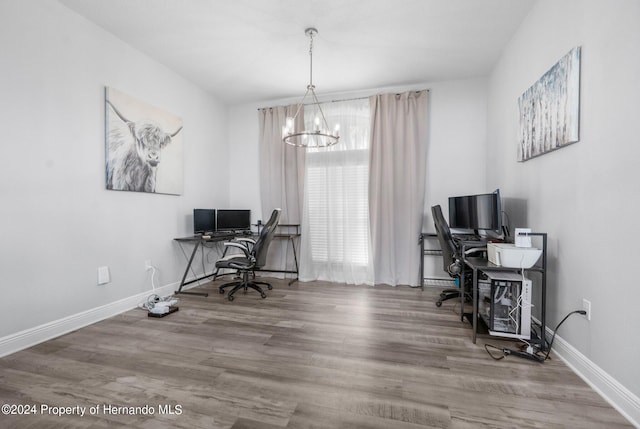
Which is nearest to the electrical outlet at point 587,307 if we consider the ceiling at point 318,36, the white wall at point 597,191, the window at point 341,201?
the white wall at point 597,191

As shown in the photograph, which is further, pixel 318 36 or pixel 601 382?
pixel 318 36

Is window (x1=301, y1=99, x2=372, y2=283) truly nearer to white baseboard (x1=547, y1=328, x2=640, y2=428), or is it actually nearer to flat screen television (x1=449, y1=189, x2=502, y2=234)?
flat screen television (x1=449, y1=189, x2=502, y2=234)

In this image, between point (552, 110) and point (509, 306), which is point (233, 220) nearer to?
point (509, 306)

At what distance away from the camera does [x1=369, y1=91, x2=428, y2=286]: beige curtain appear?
13.5ft

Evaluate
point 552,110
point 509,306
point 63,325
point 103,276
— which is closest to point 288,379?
point 509,306

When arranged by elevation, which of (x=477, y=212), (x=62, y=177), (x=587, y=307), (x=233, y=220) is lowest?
(x=587, y=307)

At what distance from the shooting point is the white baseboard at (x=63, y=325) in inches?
85.6

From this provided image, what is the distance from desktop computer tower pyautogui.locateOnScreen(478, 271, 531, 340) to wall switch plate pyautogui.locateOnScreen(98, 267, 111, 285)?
3.57 m

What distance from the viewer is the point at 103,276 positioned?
9.45 feet

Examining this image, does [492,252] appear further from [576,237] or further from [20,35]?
[20,35]

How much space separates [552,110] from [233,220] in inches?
156

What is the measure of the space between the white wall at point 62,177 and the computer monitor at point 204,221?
451 mm

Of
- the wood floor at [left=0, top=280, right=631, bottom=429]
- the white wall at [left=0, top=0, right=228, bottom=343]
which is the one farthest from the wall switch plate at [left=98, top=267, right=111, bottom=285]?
the wood floor at [left=0, top=280, right=631, bottom=429]

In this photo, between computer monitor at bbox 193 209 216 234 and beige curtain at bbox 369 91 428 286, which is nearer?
computer monitor at bbox 193 209 216 234
